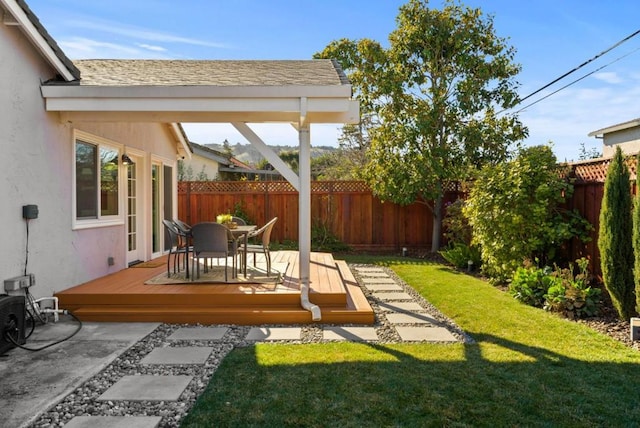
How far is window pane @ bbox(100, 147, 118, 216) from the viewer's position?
6.90 meters

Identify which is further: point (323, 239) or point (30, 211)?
point (323, 239)

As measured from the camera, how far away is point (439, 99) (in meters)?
10.8

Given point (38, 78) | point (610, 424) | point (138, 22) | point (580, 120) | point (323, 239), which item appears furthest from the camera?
point (580, 120)

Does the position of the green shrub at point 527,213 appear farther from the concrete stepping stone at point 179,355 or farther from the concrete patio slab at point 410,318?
the concrete stepping stone at point 179,355

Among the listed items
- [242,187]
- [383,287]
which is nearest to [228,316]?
[383,287]

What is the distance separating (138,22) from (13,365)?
28.1 feet

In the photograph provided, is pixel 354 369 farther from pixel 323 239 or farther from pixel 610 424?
pixel 323 239

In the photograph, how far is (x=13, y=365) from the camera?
379cm

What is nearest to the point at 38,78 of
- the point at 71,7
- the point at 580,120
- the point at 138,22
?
the point at 71,7

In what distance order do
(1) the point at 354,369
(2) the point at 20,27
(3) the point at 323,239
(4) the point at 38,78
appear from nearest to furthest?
(1) the point at 354,369 < (2) the point at 20,27 < (4) the point at 38,78 < (3) the point at 323,239

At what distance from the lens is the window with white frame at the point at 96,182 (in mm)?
6281

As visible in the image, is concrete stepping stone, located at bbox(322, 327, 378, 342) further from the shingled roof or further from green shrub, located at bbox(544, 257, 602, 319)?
the shingled roof

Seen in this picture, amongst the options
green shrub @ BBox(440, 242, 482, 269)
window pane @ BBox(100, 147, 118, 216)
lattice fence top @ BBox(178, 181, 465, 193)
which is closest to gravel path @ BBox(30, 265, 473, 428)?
window pane @ BBox(100, 147, 118, 216)

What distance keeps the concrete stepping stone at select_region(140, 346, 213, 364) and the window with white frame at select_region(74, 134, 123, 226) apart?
2.84 metres
